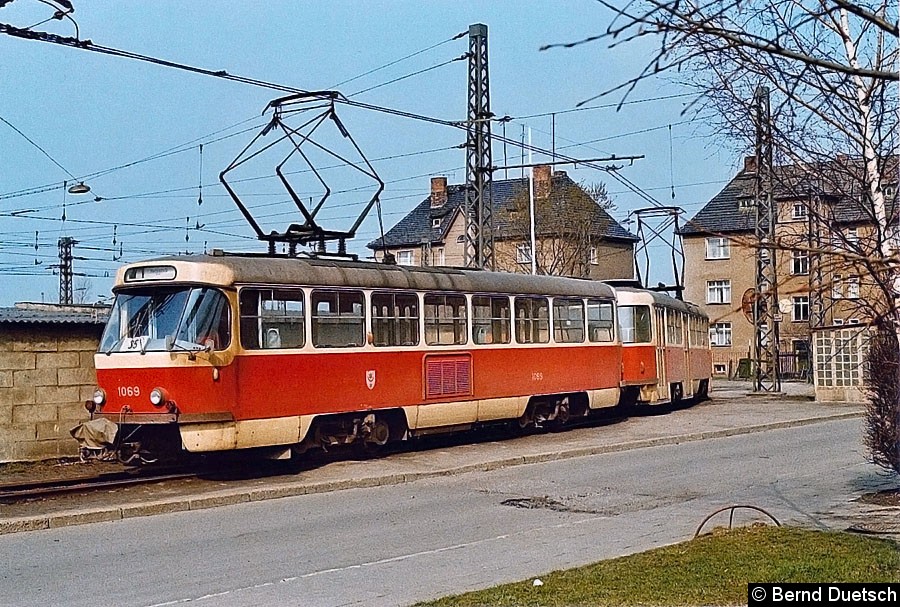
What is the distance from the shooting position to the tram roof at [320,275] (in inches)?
624

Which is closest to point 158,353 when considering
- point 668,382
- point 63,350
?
point 63,350

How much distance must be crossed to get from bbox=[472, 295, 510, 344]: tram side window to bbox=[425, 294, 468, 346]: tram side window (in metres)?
0.36

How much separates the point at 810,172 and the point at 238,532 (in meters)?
6.83

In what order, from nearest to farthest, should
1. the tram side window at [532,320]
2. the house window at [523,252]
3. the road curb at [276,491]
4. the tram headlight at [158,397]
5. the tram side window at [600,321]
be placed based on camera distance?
the road curb at [276,491] < the tram headlight at [158,397] < the tram side window at [532,320] < the tram side window at [600,321] < the house window at [523,252]

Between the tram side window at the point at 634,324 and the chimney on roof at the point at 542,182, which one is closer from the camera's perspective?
the tram side window at the point at 634,324

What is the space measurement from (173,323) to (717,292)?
57409mm

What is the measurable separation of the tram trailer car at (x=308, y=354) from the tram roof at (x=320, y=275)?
25mm

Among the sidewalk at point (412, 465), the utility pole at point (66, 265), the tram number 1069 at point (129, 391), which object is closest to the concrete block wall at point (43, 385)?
the tram number 1069 at point (129, 391)

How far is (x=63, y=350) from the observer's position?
1775 cm

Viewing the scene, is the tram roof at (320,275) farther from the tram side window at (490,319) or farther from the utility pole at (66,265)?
the utility pole at (66,265)

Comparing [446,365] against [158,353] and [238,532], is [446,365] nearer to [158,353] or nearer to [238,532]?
[158,353]

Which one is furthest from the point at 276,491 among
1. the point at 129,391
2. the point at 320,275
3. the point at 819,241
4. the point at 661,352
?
Answer: the point at 661,352

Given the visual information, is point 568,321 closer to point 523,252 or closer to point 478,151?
point 478,151

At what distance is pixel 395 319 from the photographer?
61.3 feet
